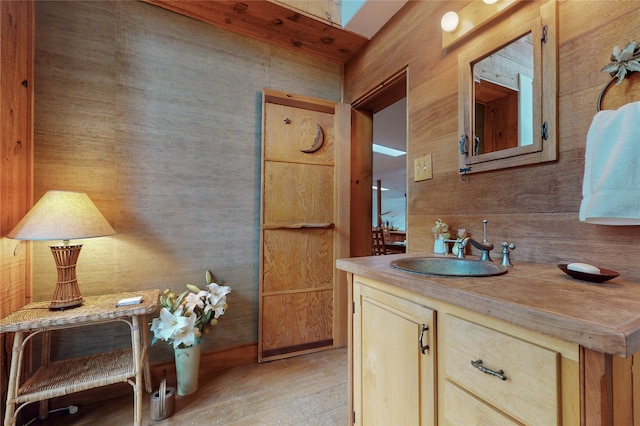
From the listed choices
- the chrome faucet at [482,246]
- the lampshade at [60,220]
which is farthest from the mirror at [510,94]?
the lampshade at [60,220]

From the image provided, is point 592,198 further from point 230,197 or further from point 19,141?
point 19,141

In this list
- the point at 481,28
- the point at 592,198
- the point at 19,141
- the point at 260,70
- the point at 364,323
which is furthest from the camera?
the point at 260,70

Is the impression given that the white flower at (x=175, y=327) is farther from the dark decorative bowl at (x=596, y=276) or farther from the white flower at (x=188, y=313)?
the dark decorative bowl at (x=596, y=276)

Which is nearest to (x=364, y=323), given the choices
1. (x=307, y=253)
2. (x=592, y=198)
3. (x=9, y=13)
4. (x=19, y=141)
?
(x=592, y=198)

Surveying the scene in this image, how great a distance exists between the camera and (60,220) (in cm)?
119

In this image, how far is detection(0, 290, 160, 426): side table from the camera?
A: 1096mm

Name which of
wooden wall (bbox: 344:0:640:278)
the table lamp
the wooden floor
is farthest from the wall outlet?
the table lamp

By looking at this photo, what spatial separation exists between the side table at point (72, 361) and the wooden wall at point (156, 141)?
206mm

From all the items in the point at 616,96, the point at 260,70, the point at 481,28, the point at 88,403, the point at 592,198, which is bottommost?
Result: the point at 88,403

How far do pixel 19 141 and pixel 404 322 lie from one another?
197 centimetres

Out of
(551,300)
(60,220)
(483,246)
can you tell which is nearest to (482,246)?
(483,246)

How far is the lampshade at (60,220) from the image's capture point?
1.15 meters

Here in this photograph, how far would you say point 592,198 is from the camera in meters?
0.77

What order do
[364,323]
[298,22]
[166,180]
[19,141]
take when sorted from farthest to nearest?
[298,22], [166,180], [19,141], [364,323]
